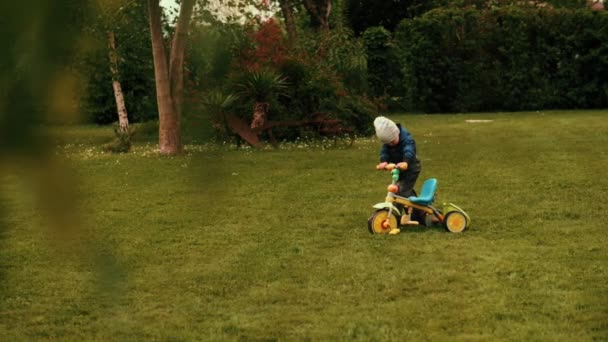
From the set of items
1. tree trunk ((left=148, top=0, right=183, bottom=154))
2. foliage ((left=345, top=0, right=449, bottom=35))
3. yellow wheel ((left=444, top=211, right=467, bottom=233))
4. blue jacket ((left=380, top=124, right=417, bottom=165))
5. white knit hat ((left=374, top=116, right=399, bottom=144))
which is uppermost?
foliage ((left=345, top=0, right=449, bottom=35))

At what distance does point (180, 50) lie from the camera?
751 mm

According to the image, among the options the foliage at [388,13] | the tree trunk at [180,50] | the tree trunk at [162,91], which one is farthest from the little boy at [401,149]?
the foliage at [388,13]

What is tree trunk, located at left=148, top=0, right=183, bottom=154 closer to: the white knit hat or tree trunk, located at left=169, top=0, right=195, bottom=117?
tree trunk, located at left=169, top=0, right=195, bottom=117

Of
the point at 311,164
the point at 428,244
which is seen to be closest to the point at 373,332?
the point at 428,244

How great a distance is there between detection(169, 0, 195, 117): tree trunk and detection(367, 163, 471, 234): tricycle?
603 cm

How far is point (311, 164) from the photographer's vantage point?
1177 centimetres

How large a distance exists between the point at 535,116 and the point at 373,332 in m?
1.53

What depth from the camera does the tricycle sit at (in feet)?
22.5

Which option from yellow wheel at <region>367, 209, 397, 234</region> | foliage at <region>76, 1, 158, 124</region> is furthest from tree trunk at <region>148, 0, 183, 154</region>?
yellow wheel at <region>367, 209, 397, 234</region>

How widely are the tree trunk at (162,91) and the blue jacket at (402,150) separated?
639 cm

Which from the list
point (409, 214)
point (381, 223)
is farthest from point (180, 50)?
point (409, 214)

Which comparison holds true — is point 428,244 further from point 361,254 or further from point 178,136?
point 178,136

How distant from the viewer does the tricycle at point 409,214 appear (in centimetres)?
685

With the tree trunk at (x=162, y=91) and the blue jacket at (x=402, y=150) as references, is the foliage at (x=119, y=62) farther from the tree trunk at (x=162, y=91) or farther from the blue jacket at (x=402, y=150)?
the blue jacket at (x=402, y=150)
